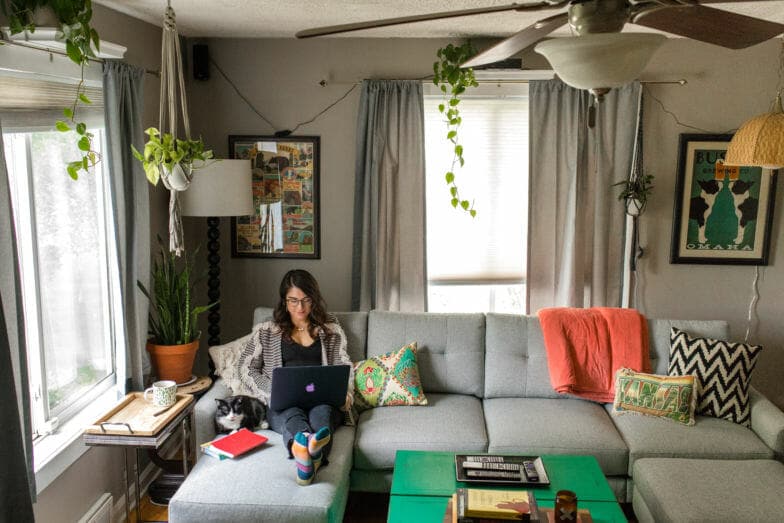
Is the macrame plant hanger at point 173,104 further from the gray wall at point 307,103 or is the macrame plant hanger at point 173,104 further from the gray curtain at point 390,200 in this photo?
the gray curtain at point 390,200

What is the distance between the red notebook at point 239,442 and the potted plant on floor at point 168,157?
1122 mm

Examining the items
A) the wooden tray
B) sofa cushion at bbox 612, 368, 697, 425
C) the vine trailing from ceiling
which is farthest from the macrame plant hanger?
sofa cushion at bbox 612, 368, 697, 425

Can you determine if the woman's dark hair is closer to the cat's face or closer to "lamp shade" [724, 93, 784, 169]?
the cat's face

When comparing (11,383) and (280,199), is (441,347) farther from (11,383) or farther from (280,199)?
(11,383)

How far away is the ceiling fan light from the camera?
53.5 inches

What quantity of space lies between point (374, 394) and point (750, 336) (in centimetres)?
243

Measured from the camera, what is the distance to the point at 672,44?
12.9ft

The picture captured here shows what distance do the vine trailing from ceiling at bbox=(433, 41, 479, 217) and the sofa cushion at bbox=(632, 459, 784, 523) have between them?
173 cm

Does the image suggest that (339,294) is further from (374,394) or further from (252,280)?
(374,394)

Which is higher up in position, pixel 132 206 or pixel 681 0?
pixel 681 0

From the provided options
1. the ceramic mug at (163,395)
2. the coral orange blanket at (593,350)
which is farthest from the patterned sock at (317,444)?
the coral orange blanket at (593,350)

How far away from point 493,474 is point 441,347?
105 centimetres

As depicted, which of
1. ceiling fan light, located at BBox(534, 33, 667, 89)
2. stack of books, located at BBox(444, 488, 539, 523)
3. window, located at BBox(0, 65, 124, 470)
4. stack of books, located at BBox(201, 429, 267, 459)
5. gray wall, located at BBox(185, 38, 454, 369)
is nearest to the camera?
ceiling fan light, located at BBox(534, 33, 667, 89)

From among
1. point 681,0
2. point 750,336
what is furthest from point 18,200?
point 750,336
